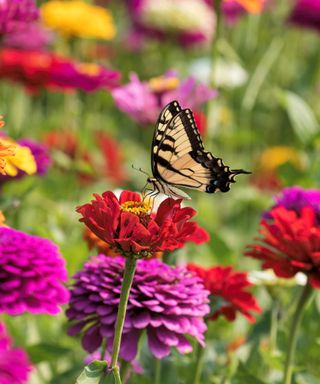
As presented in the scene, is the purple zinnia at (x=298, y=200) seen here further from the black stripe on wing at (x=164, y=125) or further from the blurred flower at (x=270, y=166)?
Answer: the blurred flower at (x=270, y=166)

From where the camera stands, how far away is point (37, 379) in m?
1.45

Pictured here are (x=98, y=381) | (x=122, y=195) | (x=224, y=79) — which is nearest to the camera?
(x=98, y=381)

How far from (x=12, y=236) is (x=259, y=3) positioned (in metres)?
1.00

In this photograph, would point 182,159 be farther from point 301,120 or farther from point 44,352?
point 301,120

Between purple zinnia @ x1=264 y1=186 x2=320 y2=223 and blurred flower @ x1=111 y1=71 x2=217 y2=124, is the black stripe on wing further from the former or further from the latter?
blurred flower @ x1=111 y1=71 x2=217 y2=124

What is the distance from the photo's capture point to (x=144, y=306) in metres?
0.95

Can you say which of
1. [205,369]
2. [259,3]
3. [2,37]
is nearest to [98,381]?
[205,369]

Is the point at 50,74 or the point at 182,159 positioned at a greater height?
the point at 50,74

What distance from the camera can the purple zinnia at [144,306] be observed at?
3.12 feet

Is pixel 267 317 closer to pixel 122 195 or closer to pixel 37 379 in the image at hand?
pixel 37 379

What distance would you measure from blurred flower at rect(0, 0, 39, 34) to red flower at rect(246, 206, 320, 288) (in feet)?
1.66

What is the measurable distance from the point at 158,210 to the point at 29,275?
165 mm

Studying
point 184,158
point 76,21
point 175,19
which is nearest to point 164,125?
point 184,158

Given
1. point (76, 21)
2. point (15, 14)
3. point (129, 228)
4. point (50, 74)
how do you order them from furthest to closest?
1. point (76, 21)
2. point (50, 74)
3. point (15, 14)
4. point (129, 228)
